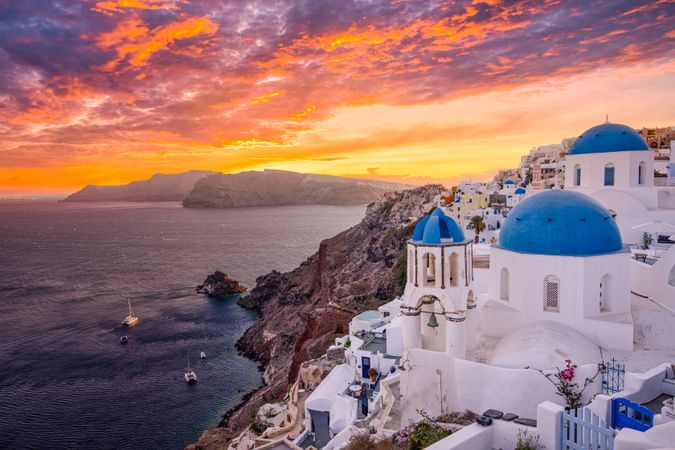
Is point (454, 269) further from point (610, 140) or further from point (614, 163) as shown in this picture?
point (614, 163)

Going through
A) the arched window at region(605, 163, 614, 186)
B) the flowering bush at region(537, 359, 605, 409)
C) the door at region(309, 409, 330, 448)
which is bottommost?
the door at region(309, 409, 330, 448)

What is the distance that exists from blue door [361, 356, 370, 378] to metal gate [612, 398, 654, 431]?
1424 cm

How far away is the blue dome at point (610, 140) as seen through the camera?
27.0m

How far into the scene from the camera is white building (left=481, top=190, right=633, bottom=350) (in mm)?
15484

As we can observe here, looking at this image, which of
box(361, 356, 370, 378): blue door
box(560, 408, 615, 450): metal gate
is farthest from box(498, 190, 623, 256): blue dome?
box(361, 356, 370, 378): blue door

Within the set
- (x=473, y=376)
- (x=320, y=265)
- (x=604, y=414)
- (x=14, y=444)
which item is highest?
(x=604, y=414)

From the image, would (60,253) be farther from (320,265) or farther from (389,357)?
(389,357)

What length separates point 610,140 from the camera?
27406 millimetres

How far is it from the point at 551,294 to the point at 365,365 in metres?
10.2

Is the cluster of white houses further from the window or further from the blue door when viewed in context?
the window

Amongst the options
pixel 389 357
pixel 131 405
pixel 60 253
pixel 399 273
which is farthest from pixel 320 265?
pixel 60 253

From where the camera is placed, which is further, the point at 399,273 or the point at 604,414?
the point at 399,273

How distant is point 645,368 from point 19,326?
2730 inches

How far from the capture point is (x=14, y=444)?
34.2m
